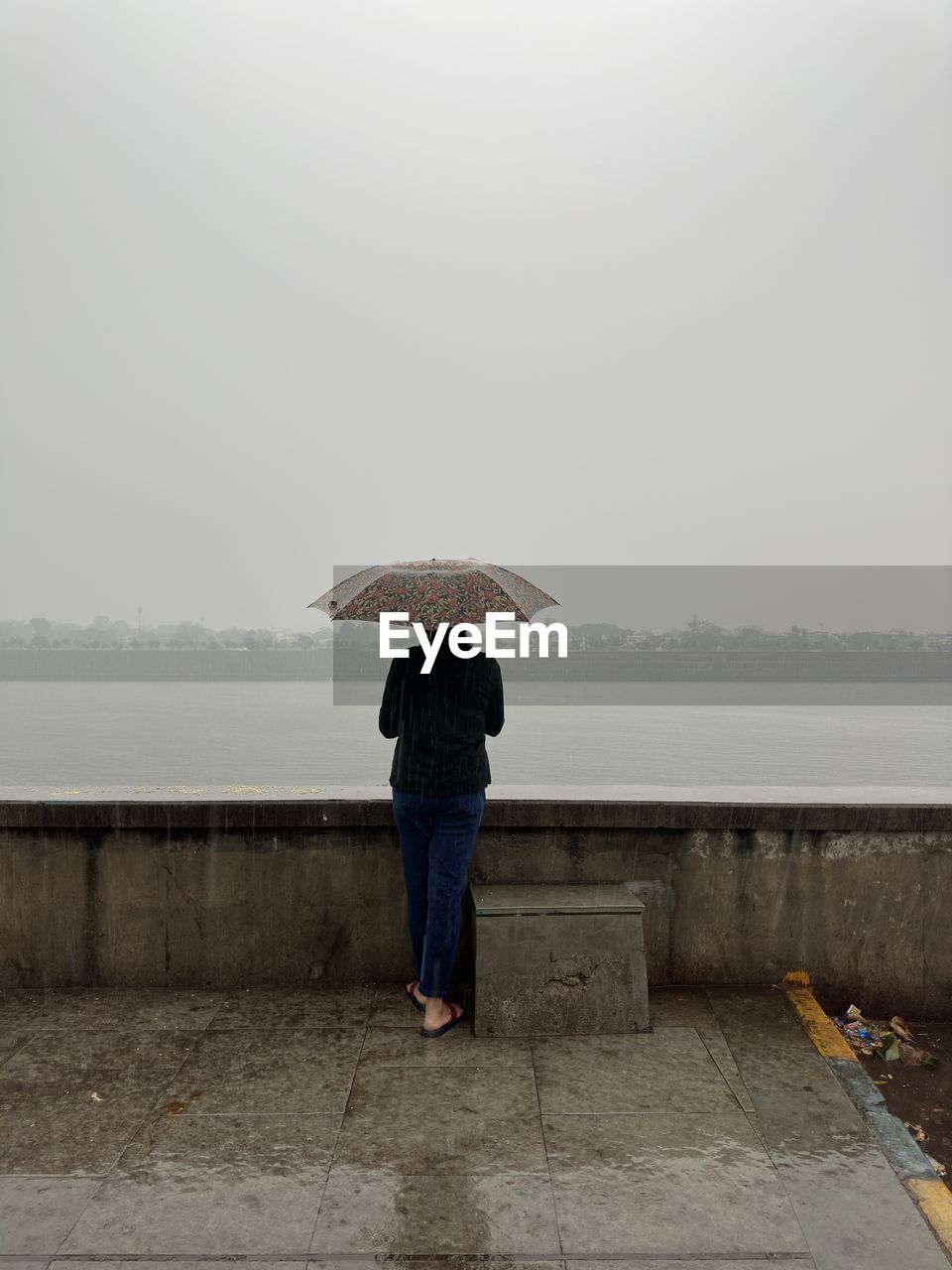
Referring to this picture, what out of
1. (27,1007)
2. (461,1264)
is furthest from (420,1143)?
(27,1007)

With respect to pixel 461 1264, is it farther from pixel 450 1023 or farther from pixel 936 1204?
pixel 936 1204

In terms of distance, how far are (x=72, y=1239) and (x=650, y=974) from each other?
2.63 m

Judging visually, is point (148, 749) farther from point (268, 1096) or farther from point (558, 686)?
point (558, 686)

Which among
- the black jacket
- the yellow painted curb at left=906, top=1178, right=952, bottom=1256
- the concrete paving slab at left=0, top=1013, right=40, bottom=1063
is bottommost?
the yellow painted curb at left=906, top=1178, right=952, bottom=1256

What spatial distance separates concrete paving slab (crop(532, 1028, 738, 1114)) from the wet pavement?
0.01 metres

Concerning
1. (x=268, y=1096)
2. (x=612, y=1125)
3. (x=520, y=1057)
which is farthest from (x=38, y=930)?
(x=612, y=1125)

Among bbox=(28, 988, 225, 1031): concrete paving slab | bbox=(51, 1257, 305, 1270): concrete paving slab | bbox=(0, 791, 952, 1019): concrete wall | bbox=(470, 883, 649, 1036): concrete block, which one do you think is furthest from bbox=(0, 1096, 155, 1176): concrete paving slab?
bbox=(470, 883, 649, 1036): concrete block

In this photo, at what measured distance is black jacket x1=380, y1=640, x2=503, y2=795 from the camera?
3838 millimetres

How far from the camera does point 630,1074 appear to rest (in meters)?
3.60

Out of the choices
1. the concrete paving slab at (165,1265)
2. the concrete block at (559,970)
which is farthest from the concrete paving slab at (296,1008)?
the concrete paving slab at (165,1265)

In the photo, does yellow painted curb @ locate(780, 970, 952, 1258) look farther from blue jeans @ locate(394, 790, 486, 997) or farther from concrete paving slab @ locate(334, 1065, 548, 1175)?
blue jeans @ locate(394, 790, 486, 997)

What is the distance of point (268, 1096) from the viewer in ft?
11.2

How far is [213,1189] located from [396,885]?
1.69 metres

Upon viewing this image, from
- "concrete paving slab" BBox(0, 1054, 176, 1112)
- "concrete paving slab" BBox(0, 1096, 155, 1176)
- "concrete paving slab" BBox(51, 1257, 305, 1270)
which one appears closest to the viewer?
"concrete paving slab" BBox(51, 1257, 305, 1270)
